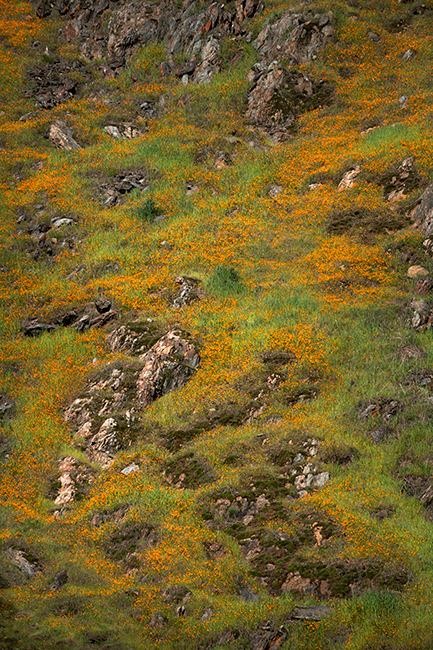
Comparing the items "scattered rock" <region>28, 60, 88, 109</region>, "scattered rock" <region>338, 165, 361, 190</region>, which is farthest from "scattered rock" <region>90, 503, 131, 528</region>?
"scattered rock" <region>28, 60, 88, 109</region>

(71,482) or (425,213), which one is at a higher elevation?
(425,213)

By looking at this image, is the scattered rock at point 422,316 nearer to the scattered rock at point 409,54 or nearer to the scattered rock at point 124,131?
the scattered rock at point 409,54

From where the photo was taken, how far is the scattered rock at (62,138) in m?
38.4

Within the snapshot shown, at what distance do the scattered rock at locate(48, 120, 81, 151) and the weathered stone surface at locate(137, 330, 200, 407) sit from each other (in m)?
21.8

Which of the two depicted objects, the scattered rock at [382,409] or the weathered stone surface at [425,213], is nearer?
the scattered rock at [382,409]

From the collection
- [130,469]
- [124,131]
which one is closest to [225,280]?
[130,469]

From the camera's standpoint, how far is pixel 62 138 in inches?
1522

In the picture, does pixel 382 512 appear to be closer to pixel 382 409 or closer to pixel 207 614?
pixel 382 409

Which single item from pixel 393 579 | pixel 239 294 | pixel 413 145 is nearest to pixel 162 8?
pixel 413 145

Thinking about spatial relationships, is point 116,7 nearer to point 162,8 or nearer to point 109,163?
point 162,8

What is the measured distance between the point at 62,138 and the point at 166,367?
23710 millimetres

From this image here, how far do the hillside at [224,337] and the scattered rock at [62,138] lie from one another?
10.8 inches

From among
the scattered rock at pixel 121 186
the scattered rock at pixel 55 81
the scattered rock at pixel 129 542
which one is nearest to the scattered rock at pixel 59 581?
the scattered rock at pixel 129 542

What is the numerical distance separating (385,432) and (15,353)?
1514 cm
